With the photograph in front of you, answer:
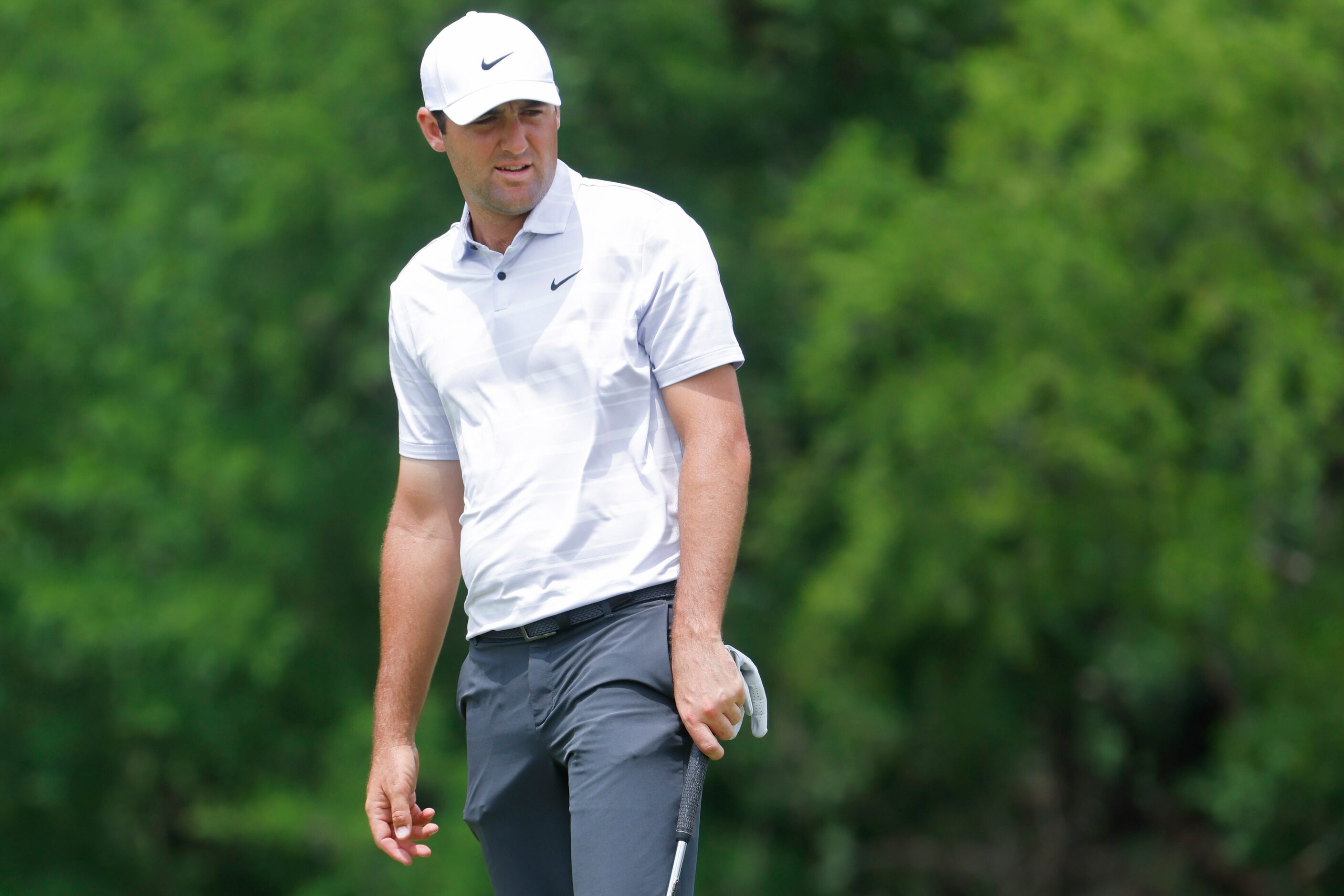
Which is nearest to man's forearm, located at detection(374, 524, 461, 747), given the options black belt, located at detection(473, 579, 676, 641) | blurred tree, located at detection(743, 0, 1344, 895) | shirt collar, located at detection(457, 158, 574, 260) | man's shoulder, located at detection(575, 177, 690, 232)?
black belt, located at detection(473, 579, 676, 641)

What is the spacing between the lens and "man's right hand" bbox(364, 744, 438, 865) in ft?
8.70

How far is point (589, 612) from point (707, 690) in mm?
224

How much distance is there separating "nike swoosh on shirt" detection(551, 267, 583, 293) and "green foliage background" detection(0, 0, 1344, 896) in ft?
21.5

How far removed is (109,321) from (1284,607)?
7601mm

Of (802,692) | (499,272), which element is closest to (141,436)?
(802,692)

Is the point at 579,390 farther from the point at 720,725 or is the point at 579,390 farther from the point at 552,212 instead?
the point at 720,725

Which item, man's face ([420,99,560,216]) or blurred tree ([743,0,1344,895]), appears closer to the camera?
man's face ([420,99,560,216])

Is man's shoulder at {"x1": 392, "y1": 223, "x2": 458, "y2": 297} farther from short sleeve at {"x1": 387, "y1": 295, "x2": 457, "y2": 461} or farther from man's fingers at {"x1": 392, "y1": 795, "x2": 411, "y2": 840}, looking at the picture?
man's fingers at {"x1": 392, "y1": 795, "x2": 411, "y2": 840}

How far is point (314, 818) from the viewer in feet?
34.0

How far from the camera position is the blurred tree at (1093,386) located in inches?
348

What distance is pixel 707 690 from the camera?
234 centimetres

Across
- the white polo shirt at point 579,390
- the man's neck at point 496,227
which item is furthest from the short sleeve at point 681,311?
the man's neck at point 496,227

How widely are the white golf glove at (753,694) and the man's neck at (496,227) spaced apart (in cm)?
72

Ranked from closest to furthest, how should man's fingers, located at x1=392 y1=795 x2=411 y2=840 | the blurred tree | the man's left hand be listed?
1. the man's left hand
2. man's fingers, located at x1=392 y1=795 x2=411 y2=840
3. the blurred tree
